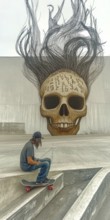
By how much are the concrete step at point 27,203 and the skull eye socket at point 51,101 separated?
10.8m

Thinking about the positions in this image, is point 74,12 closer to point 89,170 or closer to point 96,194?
point 89,170

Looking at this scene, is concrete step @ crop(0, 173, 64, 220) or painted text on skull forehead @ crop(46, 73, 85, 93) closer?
concrete step @ crop(0, 173, 64, 220)

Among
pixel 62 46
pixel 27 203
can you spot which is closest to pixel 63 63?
pixel 62 46

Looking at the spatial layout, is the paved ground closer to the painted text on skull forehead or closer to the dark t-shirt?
the dark t-shirt

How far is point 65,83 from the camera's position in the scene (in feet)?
46.5

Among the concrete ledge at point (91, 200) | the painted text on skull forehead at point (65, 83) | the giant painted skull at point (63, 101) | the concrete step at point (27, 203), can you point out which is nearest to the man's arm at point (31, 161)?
the concrete step at point (27, 203)

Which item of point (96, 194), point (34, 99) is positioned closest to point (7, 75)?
point (34, 99)

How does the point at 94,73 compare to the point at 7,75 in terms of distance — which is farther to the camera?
the point at 7,75

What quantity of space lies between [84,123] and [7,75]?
6.58 m

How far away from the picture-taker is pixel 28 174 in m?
3.31

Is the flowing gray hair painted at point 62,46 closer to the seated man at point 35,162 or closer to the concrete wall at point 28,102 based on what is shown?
the concrete wall at point 28,102

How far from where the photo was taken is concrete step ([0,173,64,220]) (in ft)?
7.30

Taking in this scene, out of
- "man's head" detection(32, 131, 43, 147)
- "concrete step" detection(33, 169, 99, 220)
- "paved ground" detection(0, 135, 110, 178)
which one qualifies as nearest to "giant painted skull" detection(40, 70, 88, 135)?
"paved ground" detection(0, 135, 110, 178)

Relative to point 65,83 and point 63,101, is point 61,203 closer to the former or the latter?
point 63,101
